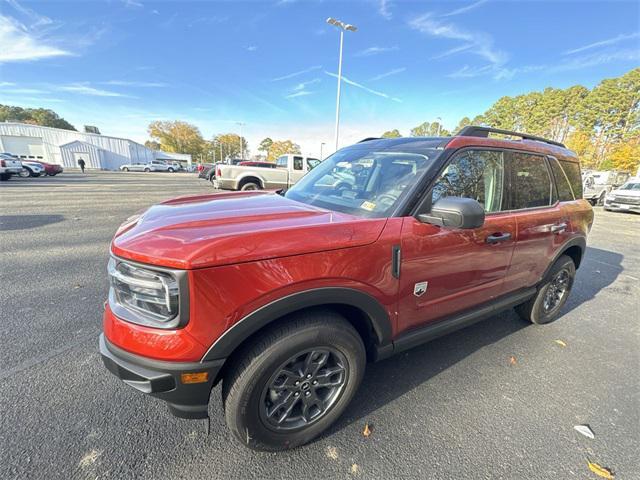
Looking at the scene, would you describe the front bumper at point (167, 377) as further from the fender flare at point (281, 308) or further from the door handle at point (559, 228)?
the door handle at point (559, 228)

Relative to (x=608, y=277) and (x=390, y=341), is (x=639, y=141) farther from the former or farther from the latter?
(x=390, y=341)

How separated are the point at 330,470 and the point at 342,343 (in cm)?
71

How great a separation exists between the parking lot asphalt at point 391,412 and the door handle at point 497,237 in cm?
116

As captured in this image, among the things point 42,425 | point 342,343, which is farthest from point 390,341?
point 42,425

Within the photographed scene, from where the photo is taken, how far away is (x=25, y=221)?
23.3ft

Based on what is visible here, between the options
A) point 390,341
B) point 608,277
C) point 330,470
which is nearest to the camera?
point 330,470

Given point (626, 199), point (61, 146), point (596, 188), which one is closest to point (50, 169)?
point (61, 146)

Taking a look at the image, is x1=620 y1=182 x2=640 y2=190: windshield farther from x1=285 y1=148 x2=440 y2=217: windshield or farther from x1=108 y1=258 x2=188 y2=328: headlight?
x1=108 y1=258 x2=188 y2=328: headlight

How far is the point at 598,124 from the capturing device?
3644 cm

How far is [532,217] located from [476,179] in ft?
2.54

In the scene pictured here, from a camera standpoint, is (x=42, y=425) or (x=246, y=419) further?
(x=42, y=425)

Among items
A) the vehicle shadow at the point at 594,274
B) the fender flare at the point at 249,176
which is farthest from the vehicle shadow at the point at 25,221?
the vehicle shadow at the point at 594,274

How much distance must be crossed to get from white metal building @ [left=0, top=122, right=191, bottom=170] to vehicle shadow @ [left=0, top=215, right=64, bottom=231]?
53484 mm

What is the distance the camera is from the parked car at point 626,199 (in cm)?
1436
